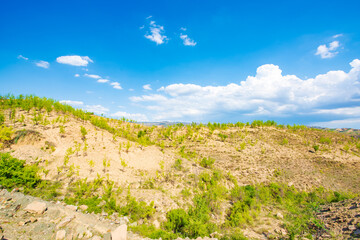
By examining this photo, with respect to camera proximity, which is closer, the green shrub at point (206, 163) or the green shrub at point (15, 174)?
the green shrub at point (15, 174)

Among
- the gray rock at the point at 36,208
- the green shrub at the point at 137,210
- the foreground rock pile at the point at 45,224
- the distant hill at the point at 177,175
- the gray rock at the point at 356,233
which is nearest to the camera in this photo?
the foreground rock pile at the point at 45,224

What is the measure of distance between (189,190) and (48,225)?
6494 mm

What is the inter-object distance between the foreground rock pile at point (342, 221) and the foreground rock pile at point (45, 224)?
25.6 ft

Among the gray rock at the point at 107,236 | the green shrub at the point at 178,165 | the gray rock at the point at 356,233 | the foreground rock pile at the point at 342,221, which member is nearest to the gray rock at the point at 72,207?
the gray rock at the point at 107,236

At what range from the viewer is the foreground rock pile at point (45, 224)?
14.7 feet

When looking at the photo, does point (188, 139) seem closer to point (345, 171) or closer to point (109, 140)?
point (109, 140)

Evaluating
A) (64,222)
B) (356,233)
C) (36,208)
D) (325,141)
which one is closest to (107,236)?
(64,222)

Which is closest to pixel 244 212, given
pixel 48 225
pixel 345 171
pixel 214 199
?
pixel 214 199

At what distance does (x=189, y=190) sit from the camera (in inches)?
374

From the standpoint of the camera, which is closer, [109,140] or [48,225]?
[48,225]

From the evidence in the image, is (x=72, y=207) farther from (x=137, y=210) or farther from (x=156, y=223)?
(x=156, y=223)

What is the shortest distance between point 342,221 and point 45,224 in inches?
458

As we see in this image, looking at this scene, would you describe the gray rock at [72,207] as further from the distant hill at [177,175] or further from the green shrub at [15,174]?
the green shrub at [15,174]

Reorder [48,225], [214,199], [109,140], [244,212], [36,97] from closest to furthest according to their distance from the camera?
[48,225]
[244,212]
[214,199]
[109,140]
[36,97]
